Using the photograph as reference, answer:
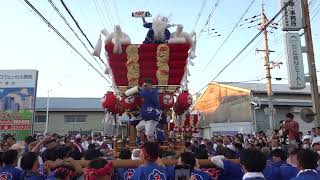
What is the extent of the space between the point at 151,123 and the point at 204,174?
333 cm

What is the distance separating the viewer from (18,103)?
15.1 metres

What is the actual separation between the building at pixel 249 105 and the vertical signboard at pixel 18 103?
17.4m

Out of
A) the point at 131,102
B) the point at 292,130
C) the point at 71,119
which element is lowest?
the point at 292,130

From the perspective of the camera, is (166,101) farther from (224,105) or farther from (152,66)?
(224,105)

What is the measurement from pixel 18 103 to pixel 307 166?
1287 centimetres

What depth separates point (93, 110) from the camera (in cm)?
3344

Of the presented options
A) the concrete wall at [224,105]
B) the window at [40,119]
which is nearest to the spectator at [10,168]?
the concrete wall at [224,105]

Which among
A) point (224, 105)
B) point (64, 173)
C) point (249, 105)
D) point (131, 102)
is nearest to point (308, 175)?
point (64, 173)

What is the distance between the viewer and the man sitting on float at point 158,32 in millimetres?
9172

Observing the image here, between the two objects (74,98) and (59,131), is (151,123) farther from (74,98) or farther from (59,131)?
(74,98)

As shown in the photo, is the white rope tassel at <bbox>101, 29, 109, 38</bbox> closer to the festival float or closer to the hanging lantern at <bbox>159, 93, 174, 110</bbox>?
the festival float

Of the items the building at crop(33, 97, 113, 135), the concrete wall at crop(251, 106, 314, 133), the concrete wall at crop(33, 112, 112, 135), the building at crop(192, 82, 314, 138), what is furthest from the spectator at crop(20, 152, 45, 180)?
the concrete wall at crop(33, 112, 112, 135)

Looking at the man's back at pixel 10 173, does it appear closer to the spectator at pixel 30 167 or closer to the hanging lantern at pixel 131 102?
the spectator at pixel 30 167

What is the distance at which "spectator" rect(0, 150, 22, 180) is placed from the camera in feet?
17.4
